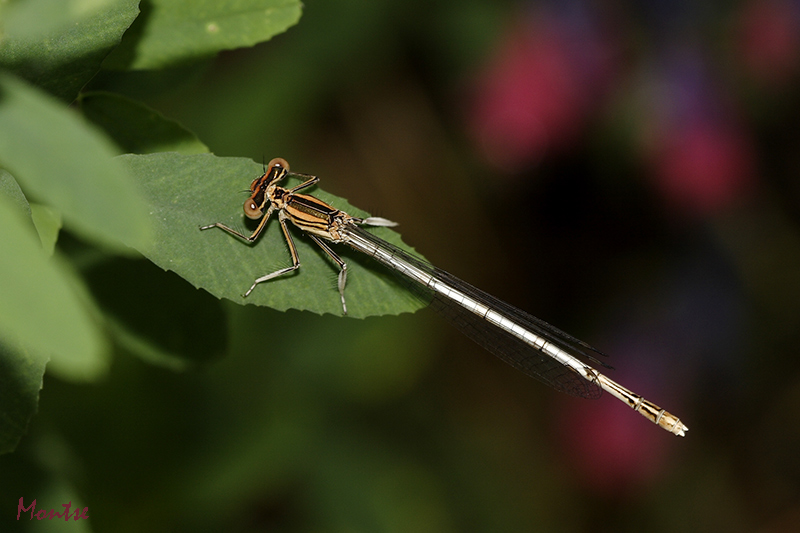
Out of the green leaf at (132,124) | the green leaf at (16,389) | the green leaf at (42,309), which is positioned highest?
the green leaf at (132,124)

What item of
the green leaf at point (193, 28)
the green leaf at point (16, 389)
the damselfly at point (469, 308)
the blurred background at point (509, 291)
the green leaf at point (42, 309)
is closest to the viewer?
the green leaf at point (42, 309)

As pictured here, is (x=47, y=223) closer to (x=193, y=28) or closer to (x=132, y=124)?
(x=132, y=124)

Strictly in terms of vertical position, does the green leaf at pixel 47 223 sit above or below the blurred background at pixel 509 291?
below

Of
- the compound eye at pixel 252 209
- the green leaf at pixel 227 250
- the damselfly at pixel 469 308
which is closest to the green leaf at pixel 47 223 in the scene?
the green leaf at pixel 227 250

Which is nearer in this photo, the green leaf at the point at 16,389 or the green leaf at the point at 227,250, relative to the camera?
the green leaf at the point at 16,389

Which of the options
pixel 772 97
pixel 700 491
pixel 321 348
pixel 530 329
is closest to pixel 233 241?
pixel 530 329

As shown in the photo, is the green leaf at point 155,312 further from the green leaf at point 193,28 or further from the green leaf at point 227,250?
the green leaf at point 193,28

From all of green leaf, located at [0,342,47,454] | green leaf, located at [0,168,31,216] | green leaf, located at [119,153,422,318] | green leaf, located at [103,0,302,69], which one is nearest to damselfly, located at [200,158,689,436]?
green leaf, located at [119,153,422,318]

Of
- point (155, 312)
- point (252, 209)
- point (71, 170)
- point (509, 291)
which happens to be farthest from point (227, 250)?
point (509, 291)
